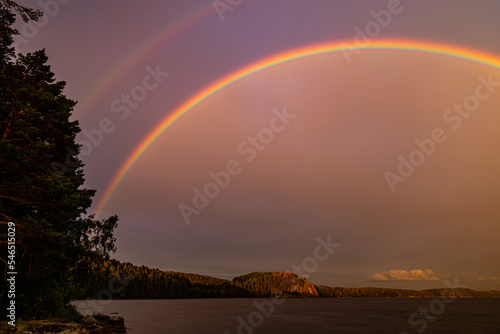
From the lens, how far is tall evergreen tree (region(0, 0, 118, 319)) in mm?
19984

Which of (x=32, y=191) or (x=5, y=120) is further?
(x=5, y=120)

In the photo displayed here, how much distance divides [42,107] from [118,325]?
4035 cm

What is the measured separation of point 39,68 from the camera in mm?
29344

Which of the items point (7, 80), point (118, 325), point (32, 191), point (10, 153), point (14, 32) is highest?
point (14, 32)

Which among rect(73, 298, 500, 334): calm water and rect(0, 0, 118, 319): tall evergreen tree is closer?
rect(0, 0, 118, 319): tall evergreen tree

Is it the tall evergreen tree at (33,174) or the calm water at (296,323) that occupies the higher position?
the tall evergreen tree at (33,174)

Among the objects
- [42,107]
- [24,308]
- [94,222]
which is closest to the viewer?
[42,107]

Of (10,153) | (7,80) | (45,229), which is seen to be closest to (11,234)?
(45,229)

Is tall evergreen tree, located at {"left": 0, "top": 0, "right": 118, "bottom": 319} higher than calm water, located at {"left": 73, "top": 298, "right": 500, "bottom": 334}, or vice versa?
tall evergreen tree, located at {"left": 0, "top": 0, "right": 118, "bottom": 319}

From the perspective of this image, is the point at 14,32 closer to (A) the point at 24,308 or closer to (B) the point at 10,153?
(B) the point at 10,153

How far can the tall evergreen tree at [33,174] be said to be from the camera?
20.0m

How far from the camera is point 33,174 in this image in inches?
889

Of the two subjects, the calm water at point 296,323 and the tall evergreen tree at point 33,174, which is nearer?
the tall evergreen tree at point 33,174

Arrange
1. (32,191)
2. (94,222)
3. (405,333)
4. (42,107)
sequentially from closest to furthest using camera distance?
(32,191) < (42,107) < (94,222) < (405,333)
